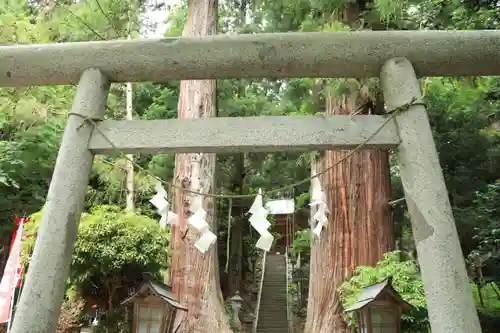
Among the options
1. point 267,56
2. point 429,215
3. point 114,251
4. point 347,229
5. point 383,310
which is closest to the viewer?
point 429,215

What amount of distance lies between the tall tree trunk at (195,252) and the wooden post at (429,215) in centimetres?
448

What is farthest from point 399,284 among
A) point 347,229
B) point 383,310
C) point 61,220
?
point 61,220

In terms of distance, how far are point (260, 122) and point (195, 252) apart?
4.19 meters

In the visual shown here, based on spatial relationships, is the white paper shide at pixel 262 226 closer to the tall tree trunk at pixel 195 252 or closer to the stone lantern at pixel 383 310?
the stone lantern at pixel 383 310

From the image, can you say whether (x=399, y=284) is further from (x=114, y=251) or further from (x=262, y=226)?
(x=114, y=251)

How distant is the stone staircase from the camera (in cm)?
1291

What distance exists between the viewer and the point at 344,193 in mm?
6797

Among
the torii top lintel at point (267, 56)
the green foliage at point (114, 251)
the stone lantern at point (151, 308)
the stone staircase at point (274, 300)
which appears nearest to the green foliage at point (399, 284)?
the stone lantern at point (151, 308)

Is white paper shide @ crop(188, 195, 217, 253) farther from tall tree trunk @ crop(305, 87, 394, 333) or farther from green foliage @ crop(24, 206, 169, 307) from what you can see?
tall tree trunk @ crop(305, 87, 394, 333)

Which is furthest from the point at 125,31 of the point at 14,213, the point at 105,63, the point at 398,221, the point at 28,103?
the point at 398,221

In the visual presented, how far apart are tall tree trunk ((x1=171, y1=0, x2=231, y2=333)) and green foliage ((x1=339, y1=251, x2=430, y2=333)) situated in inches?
79.2

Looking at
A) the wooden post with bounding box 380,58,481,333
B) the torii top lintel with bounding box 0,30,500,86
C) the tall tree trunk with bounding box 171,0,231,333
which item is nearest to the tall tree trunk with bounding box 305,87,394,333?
the tall tree trunk with bounding box 171,0,231,333

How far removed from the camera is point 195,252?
7129 millimetres

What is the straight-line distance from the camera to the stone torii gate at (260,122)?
9.64 feet
